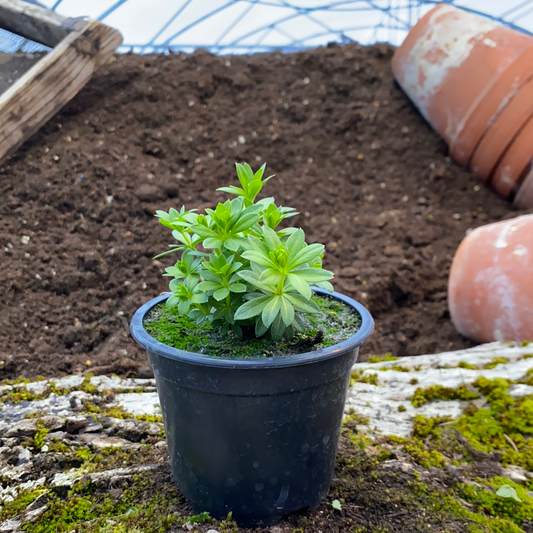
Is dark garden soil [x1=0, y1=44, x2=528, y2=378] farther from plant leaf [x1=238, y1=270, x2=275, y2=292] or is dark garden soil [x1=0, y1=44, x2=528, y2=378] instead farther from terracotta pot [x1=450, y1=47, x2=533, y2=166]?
plant leaf [x1=238, y1=270, x2=275, y2=292]

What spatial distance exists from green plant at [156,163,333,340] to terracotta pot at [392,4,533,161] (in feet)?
11.1

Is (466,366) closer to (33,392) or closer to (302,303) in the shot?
(302,303)

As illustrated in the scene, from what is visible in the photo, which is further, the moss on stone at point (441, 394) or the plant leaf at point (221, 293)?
the moss on stone at point (441, 394)

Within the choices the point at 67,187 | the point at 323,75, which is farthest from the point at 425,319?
the point at 323,75

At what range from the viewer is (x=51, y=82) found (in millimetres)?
3340

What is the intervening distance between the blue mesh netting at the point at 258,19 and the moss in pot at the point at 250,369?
4.76 meters

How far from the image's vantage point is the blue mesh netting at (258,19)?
546 centimetres

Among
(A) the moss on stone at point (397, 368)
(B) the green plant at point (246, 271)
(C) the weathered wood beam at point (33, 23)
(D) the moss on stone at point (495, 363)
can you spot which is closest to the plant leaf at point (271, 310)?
(B) the green plant at point (246, 271)

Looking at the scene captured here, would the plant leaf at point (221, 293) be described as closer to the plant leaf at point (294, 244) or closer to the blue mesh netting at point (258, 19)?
the plant leaf at point (294, 244)

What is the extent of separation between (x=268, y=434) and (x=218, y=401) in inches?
5.7

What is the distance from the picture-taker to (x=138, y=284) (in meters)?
2.78

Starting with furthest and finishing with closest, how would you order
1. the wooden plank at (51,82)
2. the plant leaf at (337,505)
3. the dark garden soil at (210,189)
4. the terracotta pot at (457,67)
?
1. the terracotta pot at (457,67)
2. the wooden plank at (51,82)
3. the dark garden soil at (210,189)
4. the plant leaf at (337,505)

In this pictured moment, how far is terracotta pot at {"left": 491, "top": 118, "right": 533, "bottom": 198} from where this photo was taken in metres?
3.69

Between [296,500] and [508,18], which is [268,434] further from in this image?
[508,18]
